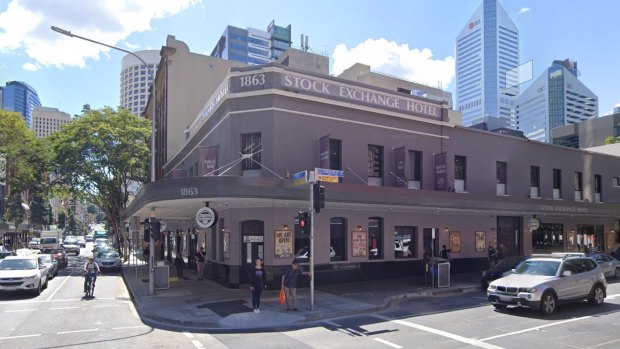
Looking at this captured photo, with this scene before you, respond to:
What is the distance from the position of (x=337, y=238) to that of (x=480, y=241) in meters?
9.36

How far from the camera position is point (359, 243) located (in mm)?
21578

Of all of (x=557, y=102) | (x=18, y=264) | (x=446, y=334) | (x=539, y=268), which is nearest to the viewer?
(x=446, y=334)

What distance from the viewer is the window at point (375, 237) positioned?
72.8 feet

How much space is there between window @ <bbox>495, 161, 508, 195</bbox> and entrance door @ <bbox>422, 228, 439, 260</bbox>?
5937 mm

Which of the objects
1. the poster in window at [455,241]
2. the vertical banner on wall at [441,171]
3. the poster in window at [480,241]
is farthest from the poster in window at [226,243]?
the poster in window at [480,241]

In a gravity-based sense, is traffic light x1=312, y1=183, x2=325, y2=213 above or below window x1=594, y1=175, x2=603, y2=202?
below

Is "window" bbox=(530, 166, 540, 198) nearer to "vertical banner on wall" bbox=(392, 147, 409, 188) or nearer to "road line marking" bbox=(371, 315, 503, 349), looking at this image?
"vertical banner on wall" bbox=(392, 147, 409, 188)

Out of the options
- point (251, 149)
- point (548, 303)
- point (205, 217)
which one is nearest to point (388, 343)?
point (548, 303)

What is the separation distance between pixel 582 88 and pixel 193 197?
15017cm

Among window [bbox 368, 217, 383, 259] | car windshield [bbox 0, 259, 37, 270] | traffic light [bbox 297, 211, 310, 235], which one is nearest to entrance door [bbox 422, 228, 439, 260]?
window [bbox 368, 217, 383, 259]

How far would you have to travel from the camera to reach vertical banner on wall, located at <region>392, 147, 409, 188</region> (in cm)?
2280

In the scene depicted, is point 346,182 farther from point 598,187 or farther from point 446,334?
point 598,187

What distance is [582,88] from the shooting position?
14025 centimetres

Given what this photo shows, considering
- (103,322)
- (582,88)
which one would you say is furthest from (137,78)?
(103,322)
